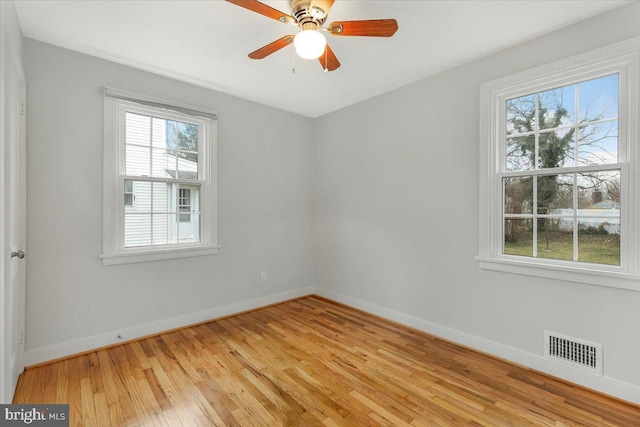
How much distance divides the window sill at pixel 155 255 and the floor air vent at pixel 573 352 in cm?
326

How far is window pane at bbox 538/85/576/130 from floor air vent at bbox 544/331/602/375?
1641 mm

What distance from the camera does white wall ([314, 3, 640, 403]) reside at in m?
2.10

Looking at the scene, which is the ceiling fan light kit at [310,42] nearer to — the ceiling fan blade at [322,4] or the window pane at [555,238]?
the ceiling fan blade at [322,4]

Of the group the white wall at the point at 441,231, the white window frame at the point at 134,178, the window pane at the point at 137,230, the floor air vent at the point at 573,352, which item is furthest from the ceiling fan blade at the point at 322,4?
the floor air vent at the point at 573,352

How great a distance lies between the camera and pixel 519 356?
95.7 inches

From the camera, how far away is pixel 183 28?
2271 mm

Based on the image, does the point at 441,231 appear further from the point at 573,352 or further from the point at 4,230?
the point at 4,230

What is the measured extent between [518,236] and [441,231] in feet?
2.12

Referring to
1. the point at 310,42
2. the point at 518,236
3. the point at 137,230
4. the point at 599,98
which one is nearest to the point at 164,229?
the point at 137,230

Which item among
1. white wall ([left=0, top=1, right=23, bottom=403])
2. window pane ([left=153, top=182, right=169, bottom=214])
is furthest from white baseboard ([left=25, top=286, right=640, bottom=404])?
Answer: window pane ([left=153, top=182, right=169, bottom=214])

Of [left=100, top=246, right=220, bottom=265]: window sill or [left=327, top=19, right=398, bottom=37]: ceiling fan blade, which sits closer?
[left=327, top=19, right=398, bottom=37]: ceiling fan blade

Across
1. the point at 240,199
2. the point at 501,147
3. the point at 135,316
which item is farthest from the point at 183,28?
the point at 501,147

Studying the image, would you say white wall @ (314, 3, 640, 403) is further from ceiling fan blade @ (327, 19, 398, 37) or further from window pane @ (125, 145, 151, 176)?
window pane @ (125, 145, 151, 176)

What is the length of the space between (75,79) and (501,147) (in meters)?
3.79
